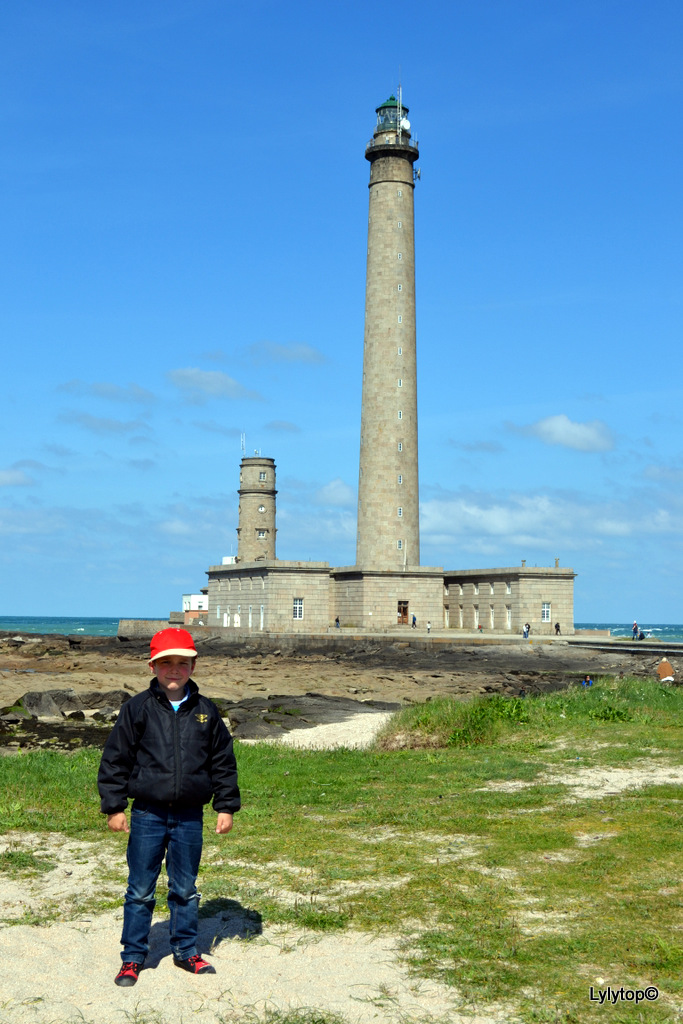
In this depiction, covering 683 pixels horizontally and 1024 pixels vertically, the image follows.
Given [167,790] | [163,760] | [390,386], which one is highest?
[390,386]

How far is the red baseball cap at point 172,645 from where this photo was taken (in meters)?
5.97

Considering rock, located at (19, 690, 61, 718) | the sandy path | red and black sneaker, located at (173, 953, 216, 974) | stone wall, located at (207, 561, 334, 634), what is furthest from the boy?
stone wall, located at (207, 561, 334, 634)

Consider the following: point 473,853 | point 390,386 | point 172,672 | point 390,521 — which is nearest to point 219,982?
point 172,672

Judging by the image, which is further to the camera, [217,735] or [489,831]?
[489,831]

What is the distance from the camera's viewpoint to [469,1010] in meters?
5.20

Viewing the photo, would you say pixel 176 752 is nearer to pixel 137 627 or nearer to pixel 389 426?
pixel 389 426

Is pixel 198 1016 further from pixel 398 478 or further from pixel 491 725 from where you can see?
pixel 398 478

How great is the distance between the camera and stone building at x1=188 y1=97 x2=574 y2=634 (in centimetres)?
5656

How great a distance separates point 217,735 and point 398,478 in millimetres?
50802

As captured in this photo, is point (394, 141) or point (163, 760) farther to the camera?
point (394, 141)

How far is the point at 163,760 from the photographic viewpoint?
5.86 m

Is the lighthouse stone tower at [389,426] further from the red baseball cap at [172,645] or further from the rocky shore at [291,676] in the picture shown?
the red baseball cap at [172,645]

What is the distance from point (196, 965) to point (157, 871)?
1.92 feet

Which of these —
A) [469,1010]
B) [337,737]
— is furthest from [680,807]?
[337,737]
